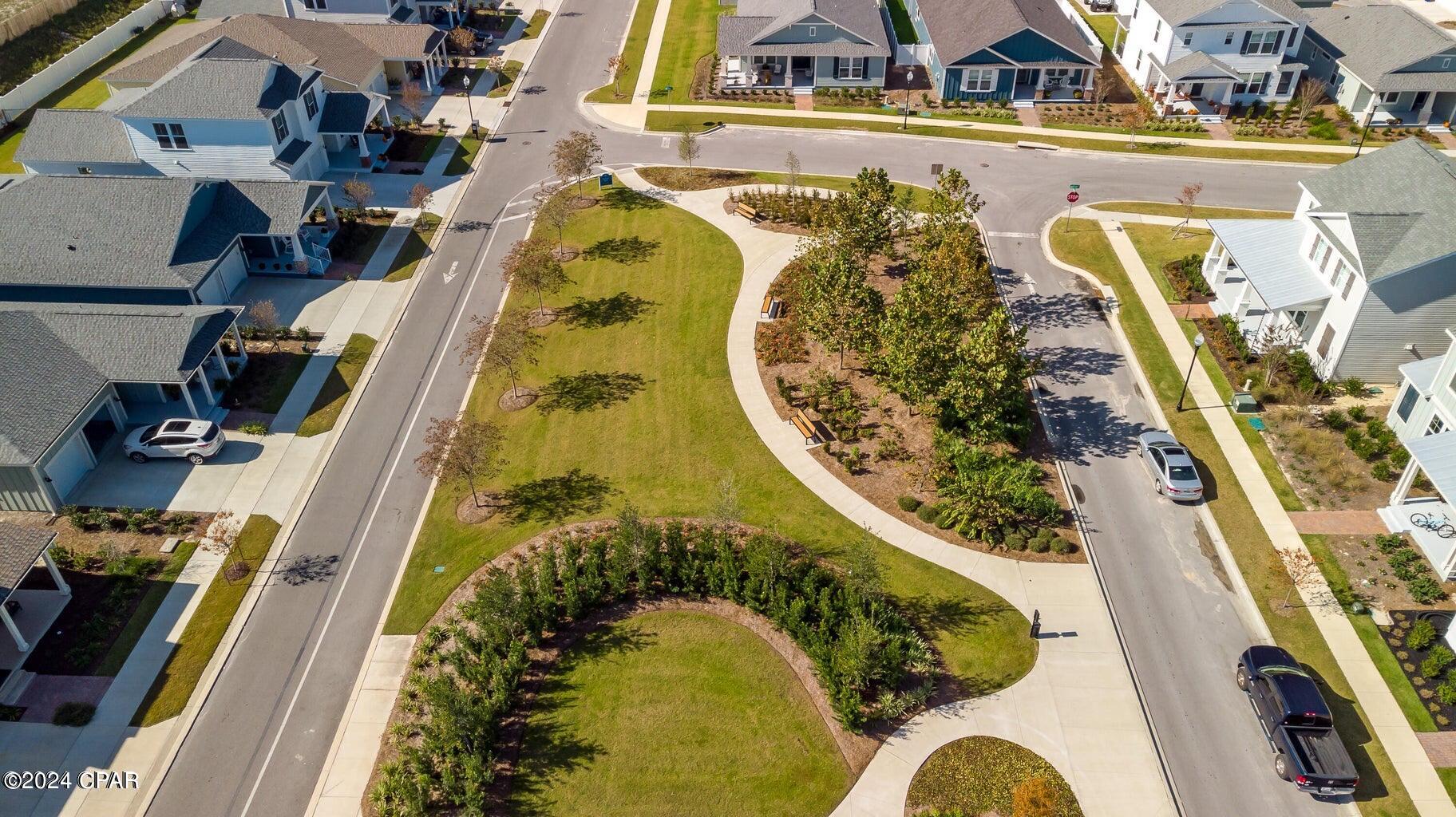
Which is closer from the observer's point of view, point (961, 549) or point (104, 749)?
point (104, 749)

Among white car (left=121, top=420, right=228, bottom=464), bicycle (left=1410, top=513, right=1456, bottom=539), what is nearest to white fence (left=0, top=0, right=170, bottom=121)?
white car (left=121, top=420, right=228, bottom=464)

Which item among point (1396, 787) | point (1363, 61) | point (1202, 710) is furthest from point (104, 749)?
point (1363, 61)

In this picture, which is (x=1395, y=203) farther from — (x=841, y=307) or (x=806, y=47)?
(x=806, y=47)

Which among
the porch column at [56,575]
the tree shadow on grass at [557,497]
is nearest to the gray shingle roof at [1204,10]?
the tree shadow on grass at [557,497]

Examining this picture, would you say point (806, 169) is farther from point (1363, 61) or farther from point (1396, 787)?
point (1396, 787)

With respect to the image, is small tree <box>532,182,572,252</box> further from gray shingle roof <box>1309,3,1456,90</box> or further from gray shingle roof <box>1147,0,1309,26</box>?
gray shingle roof <box>1309,3,1456,90</box>

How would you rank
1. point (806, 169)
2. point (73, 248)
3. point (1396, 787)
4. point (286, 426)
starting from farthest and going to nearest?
point (806, 169)
point (73, 248)
point (286, 426)
point (1396, 787)

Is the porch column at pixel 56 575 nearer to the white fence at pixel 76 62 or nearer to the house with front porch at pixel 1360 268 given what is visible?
the white fence at pixel 76 62
